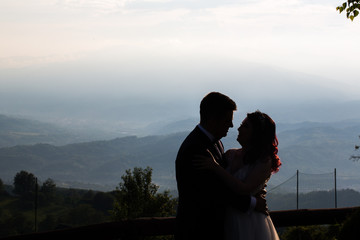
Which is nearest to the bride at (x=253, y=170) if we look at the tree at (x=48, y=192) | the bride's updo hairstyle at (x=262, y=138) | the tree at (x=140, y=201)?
the bride's updo hairstyle at (x=262, y=138)

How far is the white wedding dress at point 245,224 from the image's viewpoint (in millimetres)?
4062

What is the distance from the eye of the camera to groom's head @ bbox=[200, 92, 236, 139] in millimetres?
3846

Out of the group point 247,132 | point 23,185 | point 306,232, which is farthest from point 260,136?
point 23,185

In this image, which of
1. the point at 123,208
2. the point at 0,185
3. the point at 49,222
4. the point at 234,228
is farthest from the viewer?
the point at 0,185

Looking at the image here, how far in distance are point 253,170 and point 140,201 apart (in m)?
15.6

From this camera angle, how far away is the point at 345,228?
4289mm

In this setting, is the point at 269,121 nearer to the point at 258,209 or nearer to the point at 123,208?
the point at 258,209

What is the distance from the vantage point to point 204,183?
3.81 meters

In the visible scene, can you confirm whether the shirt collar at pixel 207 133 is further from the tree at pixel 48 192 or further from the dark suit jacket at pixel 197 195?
the tree at pixel 48 192

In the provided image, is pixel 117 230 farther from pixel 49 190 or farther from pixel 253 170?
pixel 49 190

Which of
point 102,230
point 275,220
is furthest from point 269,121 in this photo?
point 102,230

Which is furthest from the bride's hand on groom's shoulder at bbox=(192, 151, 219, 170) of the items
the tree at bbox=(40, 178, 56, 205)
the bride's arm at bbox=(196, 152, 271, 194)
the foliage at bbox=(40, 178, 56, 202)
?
the foliage at bbox=(40, 178, 56, 202)

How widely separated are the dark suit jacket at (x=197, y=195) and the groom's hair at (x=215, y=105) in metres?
0.16

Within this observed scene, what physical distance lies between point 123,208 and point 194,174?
51.4 ft
